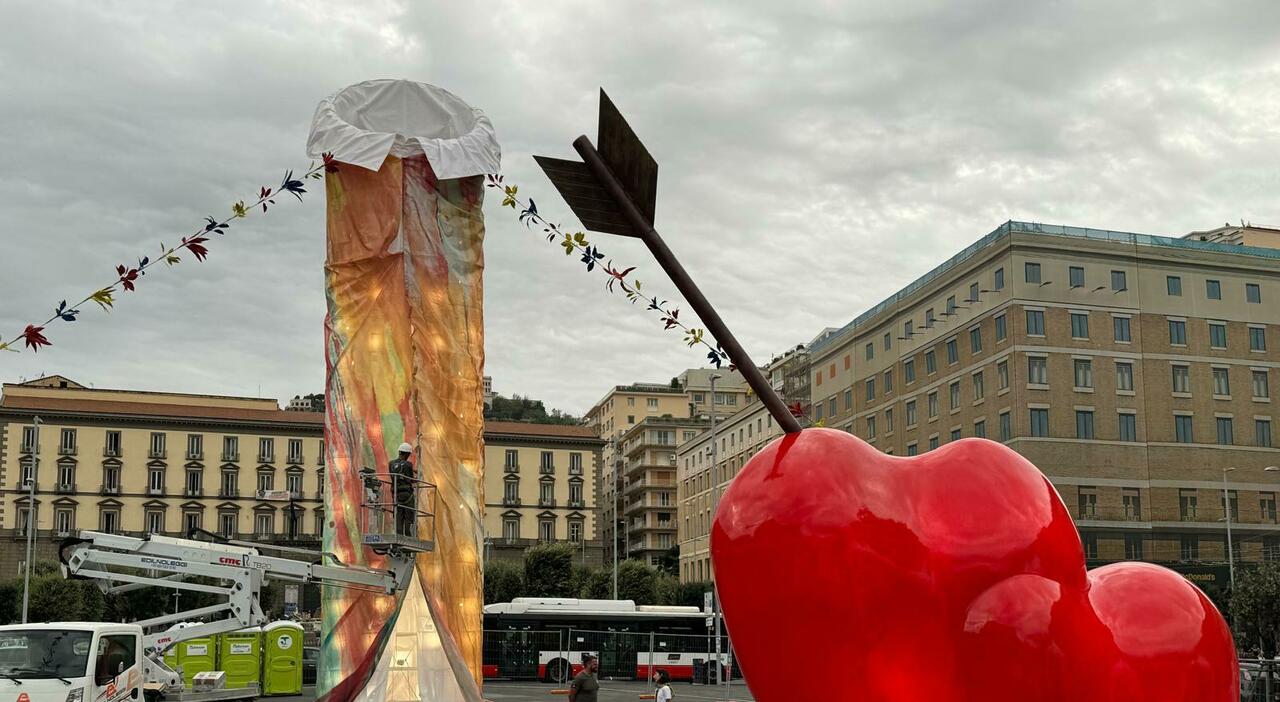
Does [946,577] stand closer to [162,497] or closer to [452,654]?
[452,654]

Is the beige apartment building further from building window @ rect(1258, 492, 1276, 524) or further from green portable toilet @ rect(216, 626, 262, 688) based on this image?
building window @ rect(1258, 492, 1276, 524)

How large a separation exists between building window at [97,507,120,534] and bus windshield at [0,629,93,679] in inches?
3287

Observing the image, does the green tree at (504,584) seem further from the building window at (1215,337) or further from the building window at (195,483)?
the building window at (1215,337)

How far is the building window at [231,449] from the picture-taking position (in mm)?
98000

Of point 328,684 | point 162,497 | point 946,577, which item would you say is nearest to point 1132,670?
point 946,577

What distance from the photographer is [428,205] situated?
18891 mm

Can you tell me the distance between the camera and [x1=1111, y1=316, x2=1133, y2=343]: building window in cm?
6488

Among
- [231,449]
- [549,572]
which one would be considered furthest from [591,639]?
[231,449]

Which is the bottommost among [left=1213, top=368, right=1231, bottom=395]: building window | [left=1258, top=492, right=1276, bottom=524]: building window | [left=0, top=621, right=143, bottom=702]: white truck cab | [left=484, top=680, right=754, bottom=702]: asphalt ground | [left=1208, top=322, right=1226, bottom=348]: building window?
[left=484, top=680, right=754, bottom=702]: asphalt ground

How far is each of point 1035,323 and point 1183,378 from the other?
896cm

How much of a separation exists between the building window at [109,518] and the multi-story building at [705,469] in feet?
141

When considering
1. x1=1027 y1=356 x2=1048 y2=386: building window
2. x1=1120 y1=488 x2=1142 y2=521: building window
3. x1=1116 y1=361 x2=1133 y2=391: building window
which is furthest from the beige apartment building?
x1=1120 y1=488 x2=1142 y2=521: building window

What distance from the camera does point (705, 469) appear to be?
101 m

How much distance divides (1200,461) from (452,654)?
56.4 metres
